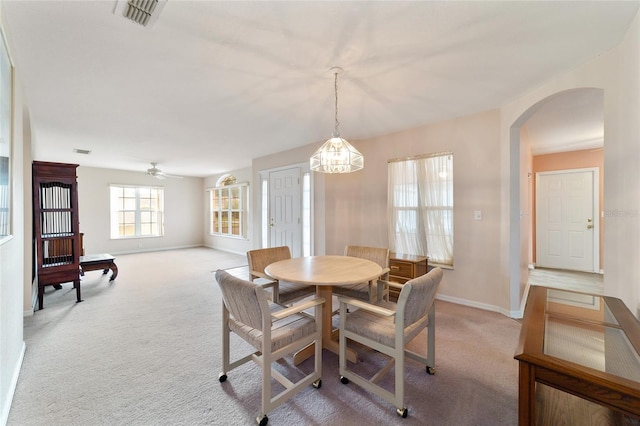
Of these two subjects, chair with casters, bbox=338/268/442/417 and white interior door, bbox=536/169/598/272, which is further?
white interior door, bbox=536/169/598/272

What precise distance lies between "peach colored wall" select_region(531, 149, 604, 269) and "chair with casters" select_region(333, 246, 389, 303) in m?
4.67

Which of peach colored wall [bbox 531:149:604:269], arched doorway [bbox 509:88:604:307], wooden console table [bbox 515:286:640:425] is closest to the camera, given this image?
wooden console table [bbox 515:286:640:425]

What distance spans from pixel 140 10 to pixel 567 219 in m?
7.04

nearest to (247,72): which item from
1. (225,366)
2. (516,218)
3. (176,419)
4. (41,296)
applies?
(225,366)

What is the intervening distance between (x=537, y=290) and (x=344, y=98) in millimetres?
2327

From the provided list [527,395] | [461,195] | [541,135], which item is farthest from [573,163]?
[527,395]

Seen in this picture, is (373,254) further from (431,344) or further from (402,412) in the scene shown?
(402,412)

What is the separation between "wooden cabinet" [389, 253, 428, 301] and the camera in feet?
10.5

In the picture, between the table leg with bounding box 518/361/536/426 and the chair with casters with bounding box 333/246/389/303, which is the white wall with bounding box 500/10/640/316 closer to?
the table leg with bounding box 518/361/536/426

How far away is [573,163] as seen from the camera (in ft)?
16.6

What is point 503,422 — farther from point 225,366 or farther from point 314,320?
point 225,366

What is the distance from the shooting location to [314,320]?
179 centimetres

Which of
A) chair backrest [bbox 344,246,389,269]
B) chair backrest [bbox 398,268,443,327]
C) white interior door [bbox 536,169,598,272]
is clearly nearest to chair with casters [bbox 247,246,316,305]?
chair backrest [bbox 344,246,389,269]

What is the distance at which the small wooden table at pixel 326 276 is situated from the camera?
6.16ft
